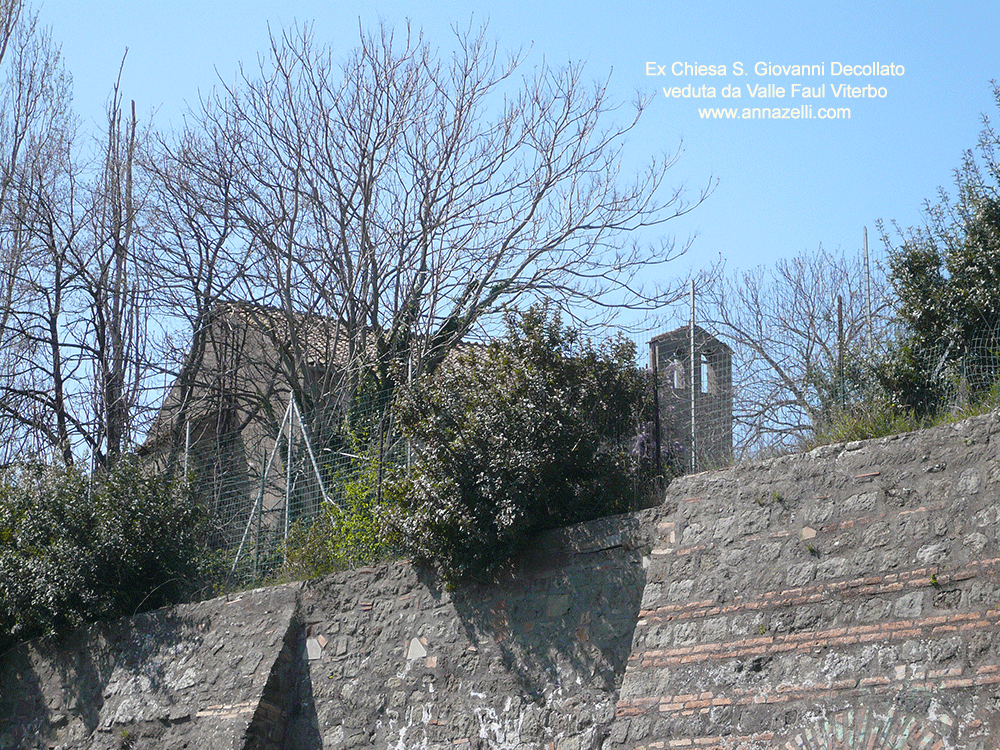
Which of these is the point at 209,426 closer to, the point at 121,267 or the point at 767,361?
the point at 121,267

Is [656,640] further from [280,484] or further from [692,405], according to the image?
[280,484]

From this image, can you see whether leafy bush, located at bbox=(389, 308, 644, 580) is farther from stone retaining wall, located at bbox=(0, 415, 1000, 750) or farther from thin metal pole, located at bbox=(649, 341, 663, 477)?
stone retaining wall, located at bbox=(0, 415, 1000, 750)

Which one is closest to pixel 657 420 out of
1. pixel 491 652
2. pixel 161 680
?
pixel 491 652

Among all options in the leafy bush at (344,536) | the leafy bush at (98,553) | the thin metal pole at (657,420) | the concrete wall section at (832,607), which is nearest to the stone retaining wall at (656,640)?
the concrete wall section at (832,607)

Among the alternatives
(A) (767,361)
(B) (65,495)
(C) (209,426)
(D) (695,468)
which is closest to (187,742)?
(B) (65,495)

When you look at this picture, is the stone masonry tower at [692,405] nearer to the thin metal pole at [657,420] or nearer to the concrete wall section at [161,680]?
the thin metal pole at [657,420]

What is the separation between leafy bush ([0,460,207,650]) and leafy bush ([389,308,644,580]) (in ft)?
10.9

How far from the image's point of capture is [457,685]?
27.2 feet

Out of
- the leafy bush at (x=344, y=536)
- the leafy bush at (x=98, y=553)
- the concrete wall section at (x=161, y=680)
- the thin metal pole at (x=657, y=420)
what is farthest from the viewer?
the leafy bush at (x=98, y=553)

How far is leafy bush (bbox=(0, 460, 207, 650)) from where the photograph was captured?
10852 millimetres

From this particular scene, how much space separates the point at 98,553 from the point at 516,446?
4.87 meters

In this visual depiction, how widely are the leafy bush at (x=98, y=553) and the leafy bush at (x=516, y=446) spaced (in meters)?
3.32

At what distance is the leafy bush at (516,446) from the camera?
851cm

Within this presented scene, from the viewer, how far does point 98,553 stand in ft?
35.6
